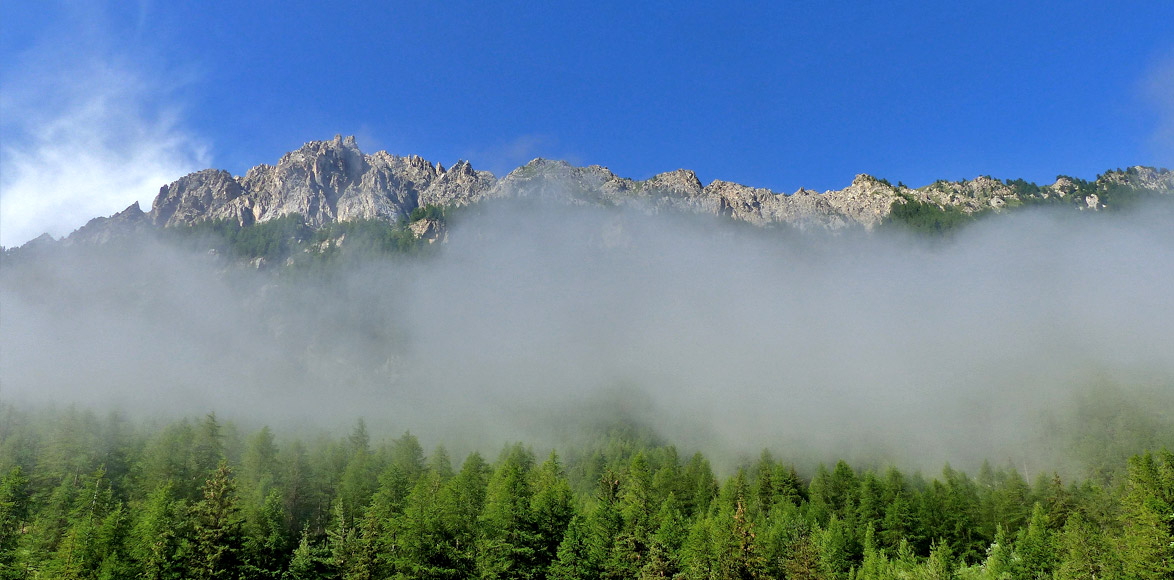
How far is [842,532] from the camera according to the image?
80.1 metres

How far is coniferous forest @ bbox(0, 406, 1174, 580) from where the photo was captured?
5756cm

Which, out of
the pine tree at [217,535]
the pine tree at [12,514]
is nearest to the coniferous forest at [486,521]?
the pine tree at [217,535]

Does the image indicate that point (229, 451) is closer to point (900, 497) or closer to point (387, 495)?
point (387, 495)

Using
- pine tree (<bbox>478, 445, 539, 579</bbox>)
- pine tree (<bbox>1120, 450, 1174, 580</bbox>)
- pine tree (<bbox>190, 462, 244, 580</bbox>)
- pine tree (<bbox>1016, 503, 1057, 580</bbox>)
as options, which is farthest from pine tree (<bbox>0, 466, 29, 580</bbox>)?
pine tree (<bbox>1120, 450, 1174, 580</bbox>)

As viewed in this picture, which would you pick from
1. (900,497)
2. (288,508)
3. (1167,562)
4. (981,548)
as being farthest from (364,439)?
(1167,562)

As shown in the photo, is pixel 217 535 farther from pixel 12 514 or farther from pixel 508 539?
pixel 12 514

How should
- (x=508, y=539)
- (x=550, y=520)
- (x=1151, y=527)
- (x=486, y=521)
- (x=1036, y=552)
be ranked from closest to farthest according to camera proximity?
1. (x=1151, y=527)
2. (x=508, y=539)
3. (x=486, y=521)
4. (x=1036, y=552)
5. (x=550, y=520)

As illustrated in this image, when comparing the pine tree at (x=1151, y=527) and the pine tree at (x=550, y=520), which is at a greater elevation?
the pine tree at (x=1151, y=527)

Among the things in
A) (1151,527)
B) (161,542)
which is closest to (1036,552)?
(1151,527)

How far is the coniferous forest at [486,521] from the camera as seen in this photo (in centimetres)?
5756

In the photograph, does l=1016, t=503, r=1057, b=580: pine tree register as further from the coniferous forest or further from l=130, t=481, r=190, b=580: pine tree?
l=130, t=481, r=190, b=580: pine tree

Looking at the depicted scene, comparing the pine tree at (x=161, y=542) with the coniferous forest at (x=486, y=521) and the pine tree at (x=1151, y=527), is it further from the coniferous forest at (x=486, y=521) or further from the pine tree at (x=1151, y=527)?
the pine tree at (x=1151, y=527)

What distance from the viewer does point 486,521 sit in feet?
224

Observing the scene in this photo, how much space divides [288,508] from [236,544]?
30713 millimetres
